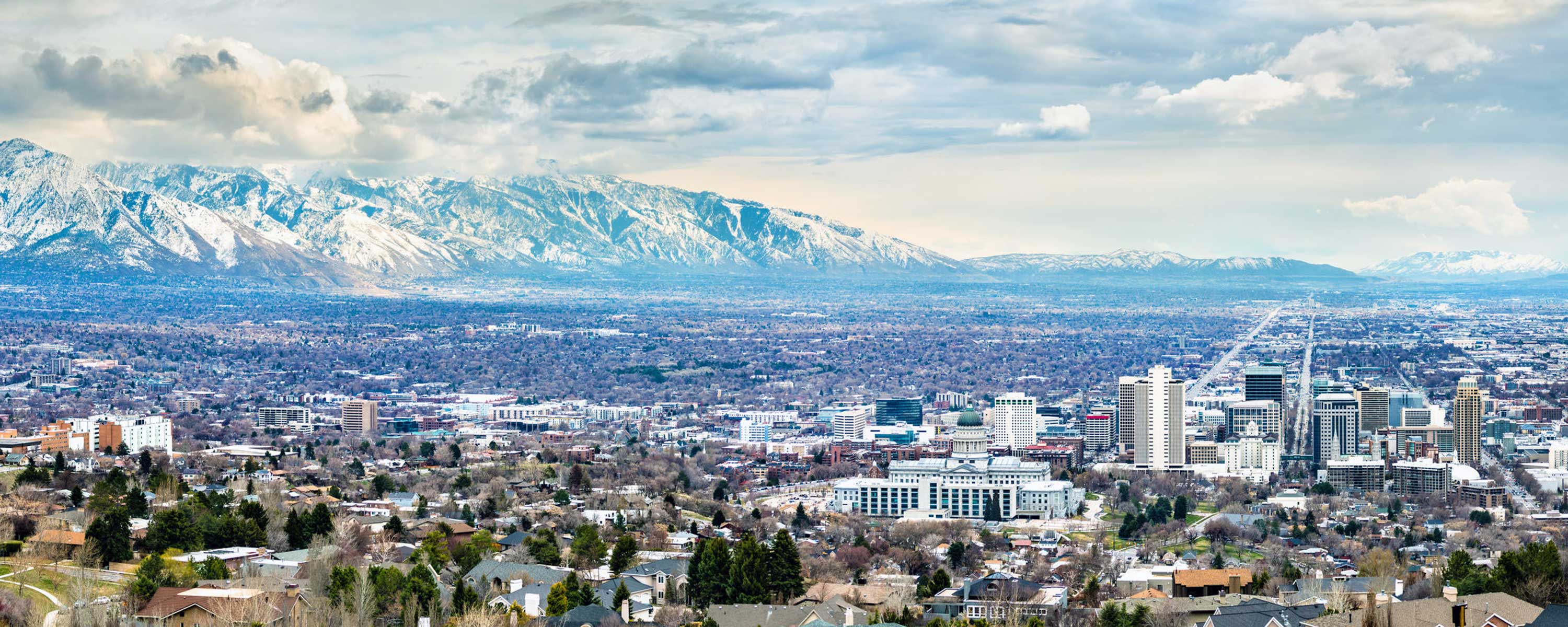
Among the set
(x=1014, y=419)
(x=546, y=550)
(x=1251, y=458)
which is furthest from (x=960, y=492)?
(x=1014, y=419)

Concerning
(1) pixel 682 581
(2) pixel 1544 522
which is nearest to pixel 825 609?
(1) pixel 682 581

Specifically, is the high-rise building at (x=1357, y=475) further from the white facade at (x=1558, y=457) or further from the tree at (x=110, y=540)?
the tree at (x=110, y=540)

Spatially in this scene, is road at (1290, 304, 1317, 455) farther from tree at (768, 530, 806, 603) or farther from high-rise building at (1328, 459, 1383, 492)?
tree at (768, 530, 806, 603)

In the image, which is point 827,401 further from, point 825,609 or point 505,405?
point 825,609

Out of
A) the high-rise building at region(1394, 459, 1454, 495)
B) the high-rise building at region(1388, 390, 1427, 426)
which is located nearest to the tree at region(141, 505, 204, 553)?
the high-rise building at region(1394, 459, 1454, 495)

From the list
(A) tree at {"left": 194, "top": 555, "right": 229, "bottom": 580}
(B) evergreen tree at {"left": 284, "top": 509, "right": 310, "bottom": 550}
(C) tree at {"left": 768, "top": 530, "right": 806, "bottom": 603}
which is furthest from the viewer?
(B) evergreen tree at {"left": 284, "top": 509, "right": 310, "bottom": 550}

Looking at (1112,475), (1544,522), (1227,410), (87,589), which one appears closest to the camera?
(87,589)

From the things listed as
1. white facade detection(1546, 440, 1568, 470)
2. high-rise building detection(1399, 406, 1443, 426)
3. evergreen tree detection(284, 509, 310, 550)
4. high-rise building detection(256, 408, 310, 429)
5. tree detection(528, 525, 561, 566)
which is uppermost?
evergreen tree detection(284, 509, 310, 550)
